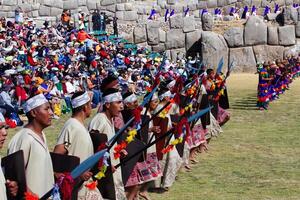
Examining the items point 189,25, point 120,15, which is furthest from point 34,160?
point 120,15

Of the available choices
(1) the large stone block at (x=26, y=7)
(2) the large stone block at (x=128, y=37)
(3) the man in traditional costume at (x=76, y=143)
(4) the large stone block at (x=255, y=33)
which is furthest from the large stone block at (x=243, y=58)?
(3) the man in traditional costume at (x=76, y=143)

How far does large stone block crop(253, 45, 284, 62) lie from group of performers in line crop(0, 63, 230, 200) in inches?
955

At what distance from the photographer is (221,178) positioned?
10008 millimetres

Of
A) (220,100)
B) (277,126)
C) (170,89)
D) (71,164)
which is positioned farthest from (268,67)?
(71,164)

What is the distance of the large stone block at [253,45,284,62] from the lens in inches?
1395

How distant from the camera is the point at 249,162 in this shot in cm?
1124

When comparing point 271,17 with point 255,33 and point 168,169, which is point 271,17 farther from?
point 168,169

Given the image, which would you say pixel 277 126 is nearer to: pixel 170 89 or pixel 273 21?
pixel 170 89

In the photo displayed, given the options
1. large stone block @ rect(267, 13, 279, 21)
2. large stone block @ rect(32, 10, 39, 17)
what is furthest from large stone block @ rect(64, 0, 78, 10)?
large stone block @ rect(267, 13, 279, 21)

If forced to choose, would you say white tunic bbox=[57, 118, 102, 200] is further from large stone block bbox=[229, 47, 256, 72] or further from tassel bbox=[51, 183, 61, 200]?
large stone block bbox=[229, 47, 256, 72]

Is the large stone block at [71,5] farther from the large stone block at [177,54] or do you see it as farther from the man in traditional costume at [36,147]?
the man in traditional costume at [36,147]

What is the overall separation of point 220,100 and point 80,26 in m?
21.8

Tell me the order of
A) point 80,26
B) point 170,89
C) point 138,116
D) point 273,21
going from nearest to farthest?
point 138,116
point 170,89
point 80,26
point 273,21

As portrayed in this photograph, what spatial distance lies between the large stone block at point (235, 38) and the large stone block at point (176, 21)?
128 inches
